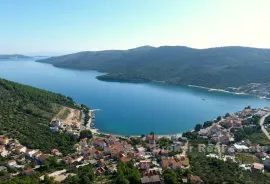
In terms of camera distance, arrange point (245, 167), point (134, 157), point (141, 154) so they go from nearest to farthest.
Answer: point (245, 167) < point (134, 157) < point (141, 154)

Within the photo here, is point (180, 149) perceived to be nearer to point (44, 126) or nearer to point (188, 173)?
point (188, 173)

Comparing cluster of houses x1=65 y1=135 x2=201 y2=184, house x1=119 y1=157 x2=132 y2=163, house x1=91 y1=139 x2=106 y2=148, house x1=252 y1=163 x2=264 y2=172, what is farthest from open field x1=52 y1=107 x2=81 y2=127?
house x1=252 y1=163 x2=264 y2=172

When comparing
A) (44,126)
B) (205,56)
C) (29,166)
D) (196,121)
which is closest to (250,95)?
(196,121)

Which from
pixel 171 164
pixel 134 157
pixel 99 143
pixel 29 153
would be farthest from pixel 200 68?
pixel 29 153

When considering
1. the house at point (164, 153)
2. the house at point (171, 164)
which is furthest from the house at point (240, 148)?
the house at point (171, 164)

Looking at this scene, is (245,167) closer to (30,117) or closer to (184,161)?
(184,161)

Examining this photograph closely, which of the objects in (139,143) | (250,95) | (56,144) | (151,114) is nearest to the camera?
(56,144)
